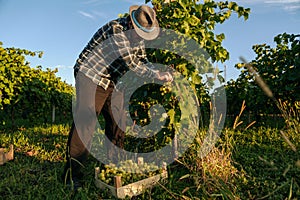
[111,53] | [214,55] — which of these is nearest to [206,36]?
[214,55]

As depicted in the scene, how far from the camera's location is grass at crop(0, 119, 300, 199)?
2.71m

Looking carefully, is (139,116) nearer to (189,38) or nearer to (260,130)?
(189,38)

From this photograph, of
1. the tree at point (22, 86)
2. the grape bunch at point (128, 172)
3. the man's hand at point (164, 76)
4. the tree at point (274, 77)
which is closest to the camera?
the grape bunch at point (128, 172)

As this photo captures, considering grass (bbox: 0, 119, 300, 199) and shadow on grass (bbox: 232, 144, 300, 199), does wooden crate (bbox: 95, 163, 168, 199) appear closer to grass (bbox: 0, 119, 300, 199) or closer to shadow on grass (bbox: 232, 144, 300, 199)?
grass (bbox: 0, 119, 300, 199)

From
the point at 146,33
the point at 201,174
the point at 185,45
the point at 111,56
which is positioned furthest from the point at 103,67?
the point at 201,174

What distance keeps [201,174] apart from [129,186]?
77cm

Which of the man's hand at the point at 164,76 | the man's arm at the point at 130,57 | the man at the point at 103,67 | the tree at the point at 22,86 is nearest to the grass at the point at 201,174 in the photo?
the man at the point at 103,67

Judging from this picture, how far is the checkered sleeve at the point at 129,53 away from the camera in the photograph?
3.11 metres

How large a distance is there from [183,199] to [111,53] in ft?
5.46

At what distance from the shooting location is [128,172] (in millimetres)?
3156

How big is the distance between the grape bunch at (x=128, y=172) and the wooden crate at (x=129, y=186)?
0.22 ft

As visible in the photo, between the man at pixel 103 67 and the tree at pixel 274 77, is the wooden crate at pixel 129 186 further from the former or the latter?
the tree at pixel 274 77

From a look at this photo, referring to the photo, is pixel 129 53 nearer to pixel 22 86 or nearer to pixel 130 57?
pixel 130 57

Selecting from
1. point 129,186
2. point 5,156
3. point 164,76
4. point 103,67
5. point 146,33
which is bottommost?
point 129,186
